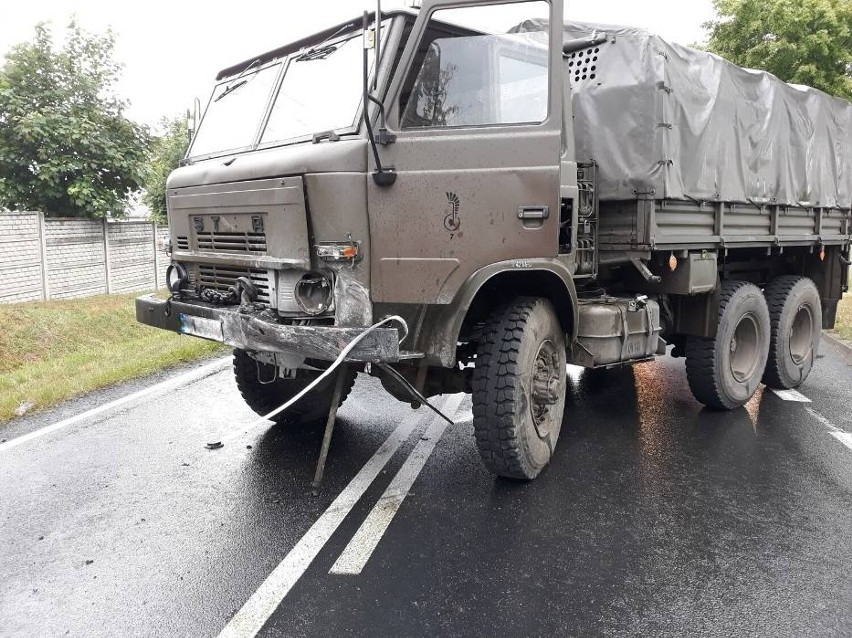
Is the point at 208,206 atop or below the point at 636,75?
below

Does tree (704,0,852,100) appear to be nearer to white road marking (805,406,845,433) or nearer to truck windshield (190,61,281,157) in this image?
white road marking (805,406,845,433)

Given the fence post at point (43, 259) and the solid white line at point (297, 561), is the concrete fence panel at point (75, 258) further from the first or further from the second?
the solid white line at point (297, 561)

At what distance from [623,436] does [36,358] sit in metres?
7.51

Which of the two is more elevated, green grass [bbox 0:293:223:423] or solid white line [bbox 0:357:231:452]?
green grass [bbox 0:293:223:423]

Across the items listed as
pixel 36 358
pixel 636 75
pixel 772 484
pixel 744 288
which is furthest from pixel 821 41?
pixel 36 358

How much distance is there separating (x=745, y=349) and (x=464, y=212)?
3840 mm

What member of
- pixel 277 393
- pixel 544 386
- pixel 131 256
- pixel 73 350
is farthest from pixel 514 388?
pixel 131 256

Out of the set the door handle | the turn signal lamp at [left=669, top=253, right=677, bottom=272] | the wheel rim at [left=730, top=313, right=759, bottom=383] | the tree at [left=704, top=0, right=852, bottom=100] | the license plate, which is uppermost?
the tree at [left=704, top=0, right=852, bottom=100]

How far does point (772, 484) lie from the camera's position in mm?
4398

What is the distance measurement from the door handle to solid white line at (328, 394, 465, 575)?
178 centimetres

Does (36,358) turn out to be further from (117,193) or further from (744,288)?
(744,288)

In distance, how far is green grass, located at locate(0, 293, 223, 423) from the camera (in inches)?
264

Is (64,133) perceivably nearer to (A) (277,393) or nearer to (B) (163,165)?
(B) (163,165)

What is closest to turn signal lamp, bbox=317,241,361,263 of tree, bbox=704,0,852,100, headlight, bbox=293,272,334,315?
headlight, bbox=293,272,334,315
